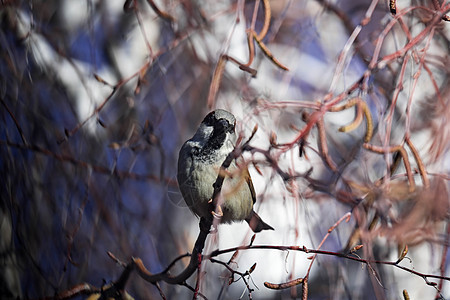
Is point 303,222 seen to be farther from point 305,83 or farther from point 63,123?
point 63,123

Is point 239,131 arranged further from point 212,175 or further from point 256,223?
point 256,223

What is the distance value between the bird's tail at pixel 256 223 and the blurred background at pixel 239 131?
2cm

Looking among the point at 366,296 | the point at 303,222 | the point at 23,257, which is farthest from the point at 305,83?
the point at 23,257

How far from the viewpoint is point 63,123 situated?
111 cm

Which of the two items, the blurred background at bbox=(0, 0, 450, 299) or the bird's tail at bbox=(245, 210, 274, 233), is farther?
the bird's tail at bbox=(245, 210, 274, 233)

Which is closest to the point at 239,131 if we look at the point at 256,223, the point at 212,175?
the point at 212,175

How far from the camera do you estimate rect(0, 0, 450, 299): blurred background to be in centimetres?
86

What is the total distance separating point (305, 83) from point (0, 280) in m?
0.74

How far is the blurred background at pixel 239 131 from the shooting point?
2.81ft

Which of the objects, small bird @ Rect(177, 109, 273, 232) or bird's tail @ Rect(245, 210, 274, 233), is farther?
bird's tail @ Rect(245, 210, 274, 233)

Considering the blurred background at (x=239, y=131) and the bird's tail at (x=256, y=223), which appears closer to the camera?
the blurred background at (x=239, y=131)

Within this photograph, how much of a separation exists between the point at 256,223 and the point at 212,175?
0.47 ft

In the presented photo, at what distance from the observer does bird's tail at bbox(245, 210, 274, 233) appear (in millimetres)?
974

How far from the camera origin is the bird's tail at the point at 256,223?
3.20ft
